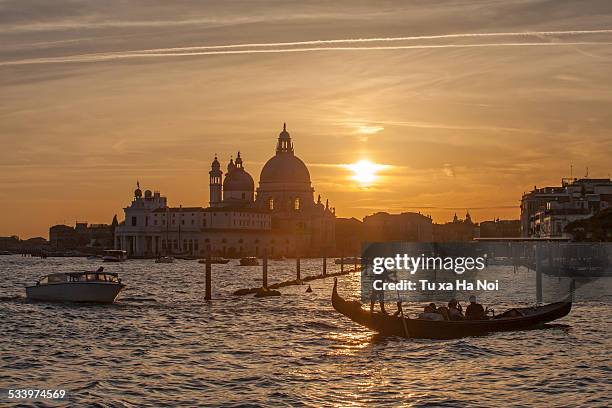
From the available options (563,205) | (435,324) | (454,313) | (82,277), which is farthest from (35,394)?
(563,205)

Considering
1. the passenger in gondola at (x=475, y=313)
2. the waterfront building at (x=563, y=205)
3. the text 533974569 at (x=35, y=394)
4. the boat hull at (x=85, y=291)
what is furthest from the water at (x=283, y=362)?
the waterfront building at (x=563, y=205)

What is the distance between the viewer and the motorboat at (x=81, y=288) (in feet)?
159

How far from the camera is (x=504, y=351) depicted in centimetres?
2959

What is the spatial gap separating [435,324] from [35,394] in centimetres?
1456

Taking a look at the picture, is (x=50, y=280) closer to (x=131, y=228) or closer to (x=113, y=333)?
(x=113, y=333)

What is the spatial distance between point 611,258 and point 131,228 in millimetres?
120423

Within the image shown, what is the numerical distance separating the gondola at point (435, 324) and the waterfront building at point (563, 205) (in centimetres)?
8515

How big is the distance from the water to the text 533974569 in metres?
0.35

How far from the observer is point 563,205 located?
429 ft

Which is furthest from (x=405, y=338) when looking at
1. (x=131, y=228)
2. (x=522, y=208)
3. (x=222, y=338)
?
(x=131, y=228)

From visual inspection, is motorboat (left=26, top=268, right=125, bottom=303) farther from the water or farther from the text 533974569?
the text 533974569

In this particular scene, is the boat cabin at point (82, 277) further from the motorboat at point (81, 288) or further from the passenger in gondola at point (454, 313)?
the passenger in gondola at point (454, 313)

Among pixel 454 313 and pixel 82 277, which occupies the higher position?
pixel 82 277

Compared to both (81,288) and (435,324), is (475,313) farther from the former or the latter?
(81,288)
